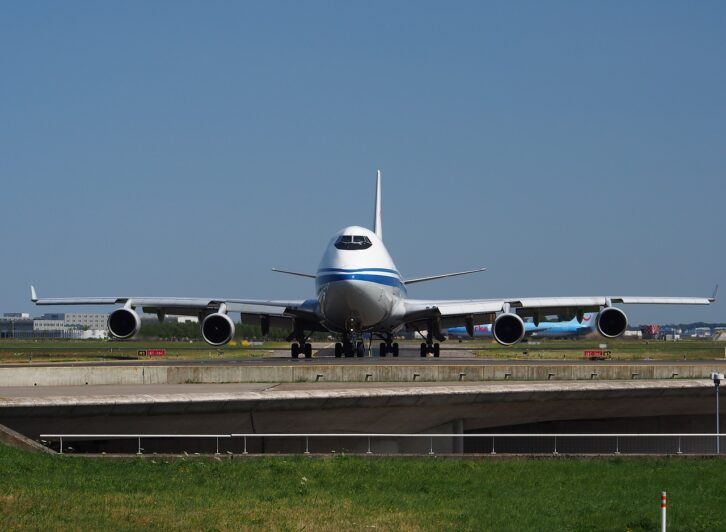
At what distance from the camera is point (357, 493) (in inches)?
706

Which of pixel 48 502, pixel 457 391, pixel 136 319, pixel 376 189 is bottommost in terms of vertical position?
pixel 48 502

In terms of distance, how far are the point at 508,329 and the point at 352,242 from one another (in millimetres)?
7791

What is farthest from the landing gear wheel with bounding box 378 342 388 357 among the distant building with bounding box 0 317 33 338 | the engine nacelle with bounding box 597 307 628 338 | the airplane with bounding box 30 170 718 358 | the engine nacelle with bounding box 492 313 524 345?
the distant building with bounding box 0 317 33 338

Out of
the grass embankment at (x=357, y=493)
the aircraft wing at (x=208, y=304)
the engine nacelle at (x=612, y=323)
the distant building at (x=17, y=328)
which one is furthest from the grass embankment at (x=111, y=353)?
the distant building at (x=17, y=328)

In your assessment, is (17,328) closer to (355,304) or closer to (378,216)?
(378,216)

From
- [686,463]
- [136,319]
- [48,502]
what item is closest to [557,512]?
[686,463]

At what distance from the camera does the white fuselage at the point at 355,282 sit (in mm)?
43062

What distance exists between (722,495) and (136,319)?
31506 millimetres

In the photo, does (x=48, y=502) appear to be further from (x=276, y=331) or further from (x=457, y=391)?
(x=276, y=331)

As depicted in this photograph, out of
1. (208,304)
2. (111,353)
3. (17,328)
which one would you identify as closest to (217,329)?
(208,304)

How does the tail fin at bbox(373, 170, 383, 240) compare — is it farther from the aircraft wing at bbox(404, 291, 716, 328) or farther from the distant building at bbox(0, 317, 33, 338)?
the distant building at bbox(0, 317, 33, 338)

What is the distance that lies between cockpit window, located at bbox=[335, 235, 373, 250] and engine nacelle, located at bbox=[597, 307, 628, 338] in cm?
1037

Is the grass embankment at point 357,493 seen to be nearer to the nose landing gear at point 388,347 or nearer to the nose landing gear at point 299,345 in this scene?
the nose landing gear at point 299,345

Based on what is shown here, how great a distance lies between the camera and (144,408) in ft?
80.8
